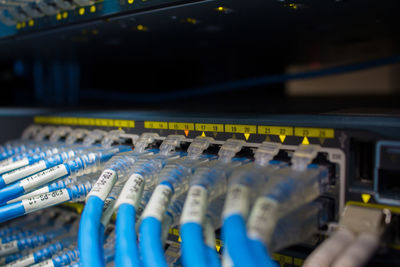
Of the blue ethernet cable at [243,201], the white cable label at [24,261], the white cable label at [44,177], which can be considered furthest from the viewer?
the white cable label at [24,261]

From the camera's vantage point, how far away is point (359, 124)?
52 cm

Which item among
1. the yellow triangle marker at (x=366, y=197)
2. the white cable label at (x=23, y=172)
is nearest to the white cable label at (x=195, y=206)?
the yellow triangle marker at (x=366, y=197)

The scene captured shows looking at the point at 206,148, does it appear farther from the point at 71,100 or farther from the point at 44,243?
the point at 71,100

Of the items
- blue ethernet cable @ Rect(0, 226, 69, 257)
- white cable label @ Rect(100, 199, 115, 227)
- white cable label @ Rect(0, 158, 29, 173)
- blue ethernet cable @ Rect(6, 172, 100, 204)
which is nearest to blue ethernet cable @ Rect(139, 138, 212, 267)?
white cable label @ Rect(100, 199, 115, 227)

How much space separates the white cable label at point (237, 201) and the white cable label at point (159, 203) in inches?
3.8

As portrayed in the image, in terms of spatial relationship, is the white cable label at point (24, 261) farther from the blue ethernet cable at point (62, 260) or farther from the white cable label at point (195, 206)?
the white cable label at point (195, 206)

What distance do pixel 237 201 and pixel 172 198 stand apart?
0.13 m

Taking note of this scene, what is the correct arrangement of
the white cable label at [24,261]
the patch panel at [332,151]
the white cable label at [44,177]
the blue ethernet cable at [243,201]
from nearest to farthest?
the blue ethernet cable at [243,201] → the patch panel at [332,151] → the white cable label at [44,177] → the white cable label at [24,261]

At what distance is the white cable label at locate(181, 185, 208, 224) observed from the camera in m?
0.46

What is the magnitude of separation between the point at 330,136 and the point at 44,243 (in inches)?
27.9

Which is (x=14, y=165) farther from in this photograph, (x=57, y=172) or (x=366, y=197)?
(x=366, y=197)

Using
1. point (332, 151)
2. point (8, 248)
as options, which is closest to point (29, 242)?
point (8, 248)

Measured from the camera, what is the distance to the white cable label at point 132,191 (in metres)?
0.53

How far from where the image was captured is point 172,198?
0.55m
